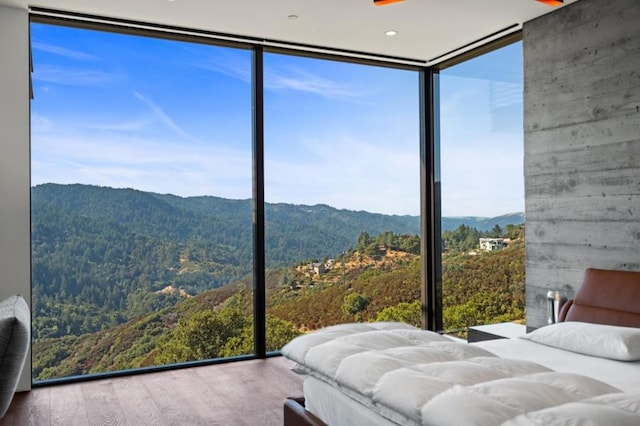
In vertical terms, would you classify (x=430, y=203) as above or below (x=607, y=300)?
A: above

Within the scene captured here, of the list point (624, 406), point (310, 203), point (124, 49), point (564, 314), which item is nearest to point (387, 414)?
point (624, 406)

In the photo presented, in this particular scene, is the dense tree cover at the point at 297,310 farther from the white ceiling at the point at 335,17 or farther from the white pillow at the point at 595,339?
the white ceiling at the point at 335,17

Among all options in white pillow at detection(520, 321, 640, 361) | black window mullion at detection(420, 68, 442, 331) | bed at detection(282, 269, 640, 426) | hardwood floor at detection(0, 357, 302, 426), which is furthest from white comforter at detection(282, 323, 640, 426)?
black window mullion at detection(420, 68, 442, 331)

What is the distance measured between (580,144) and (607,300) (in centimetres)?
113

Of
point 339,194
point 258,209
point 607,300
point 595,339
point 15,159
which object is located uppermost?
point 15,159

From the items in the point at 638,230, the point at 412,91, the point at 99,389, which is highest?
the point at 412,91

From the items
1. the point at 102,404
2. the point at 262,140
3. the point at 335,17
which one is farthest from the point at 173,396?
the point at 335,17

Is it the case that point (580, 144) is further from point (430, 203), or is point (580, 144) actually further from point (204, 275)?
point (204, 275)

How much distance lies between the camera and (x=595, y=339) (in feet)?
9.73

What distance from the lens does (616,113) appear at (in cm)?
373

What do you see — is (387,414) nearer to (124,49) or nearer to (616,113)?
(616,113)

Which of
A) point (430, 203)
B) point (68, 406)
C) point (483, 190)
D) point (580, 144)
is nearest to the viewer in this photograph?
point (68, 406)

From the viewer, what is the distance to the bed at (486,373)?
5.79 feet

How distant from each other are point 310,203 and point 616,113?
261cm
